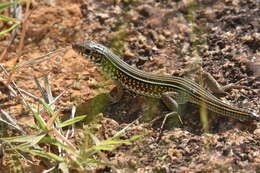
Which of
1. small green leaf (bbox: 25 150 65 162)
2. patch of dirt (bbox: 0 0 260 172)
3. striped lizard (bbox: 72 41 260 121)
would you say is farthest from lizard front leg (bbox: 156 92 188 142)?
small green leaf (bbox: 25 150 65 162)

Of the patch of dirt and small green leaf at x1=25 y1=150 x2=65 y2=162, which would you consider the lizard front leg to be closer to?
the patch of dirt

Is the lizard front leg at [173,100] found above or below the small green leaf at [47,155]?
above

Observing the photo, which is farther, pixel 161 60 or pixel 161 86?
pixel 161 60

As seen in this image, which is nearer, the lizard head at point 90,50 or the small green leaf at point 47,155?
the small green leaf at point 47,155

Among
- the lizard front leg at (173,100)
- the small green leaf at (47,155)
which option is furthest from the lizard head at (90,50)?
the small green leaf at (47,155)

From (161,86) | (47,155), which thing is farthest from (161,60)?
(47,155)

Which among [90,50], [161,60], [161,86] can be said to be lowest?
[161,86]

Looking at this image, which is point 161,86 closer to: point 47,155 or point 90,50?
point 90,50

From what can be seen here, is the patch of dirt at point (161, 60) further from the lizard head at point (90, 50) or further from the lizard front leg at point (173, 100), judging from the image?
the lizard head at point (90, 50)

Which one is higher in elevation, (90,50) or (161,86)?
(90,50)

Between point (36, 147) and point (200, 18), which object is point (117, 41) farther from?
point (36, 147)
